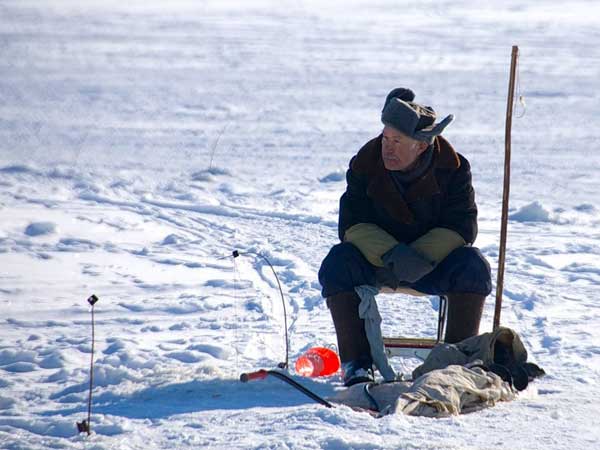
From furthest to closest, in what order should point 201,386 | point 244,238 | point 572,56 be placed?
point 572,56 < point 244,238 < point 201,386

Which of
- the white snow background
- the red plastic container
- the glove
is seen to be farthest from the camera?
the red plastic container

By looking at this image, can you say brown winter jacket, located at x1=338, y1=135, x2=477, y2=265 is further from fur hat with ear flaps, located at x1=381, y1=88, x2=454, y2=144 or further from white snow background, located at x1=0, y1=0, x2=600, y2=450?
white snow background, located at x1=0, y1=0, x2=600, y2=450

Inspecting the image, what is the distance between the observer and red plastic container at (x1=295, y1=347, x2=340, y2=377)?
4562mm

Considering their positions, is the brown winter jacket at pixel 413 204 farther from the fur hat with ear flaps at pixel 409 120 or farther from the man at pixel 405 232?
the fur hat with ear flaps at pixel 409 120

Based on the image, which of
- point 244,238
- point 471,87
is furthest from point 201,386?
point 471,87

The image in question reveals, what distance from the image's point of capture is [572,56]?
17.6 metres

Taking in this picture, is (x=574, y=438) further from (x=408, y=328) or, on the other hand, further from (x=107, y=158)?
(x=107, y=158)

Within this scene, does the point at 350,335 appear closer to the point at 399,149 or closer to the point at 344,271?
the point at 344,271

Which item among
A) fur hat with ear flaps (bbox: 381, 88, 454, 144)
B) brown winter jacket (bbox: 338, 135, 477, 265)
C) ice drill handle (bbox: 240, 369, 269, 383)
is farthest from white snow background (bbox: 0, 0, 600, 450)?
fur hat with ear flaps (bbox: 381, 88, 454, 144)

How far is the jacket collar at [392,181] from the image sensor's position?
174 inches

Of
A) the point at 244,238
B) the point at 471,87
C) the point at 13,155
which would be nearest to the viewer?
the point at 244,238

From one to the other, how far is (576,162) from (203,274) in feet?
17.1

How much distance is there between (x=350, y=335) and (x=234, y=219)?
3.82 m

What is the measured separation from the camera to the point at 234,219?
798cm
